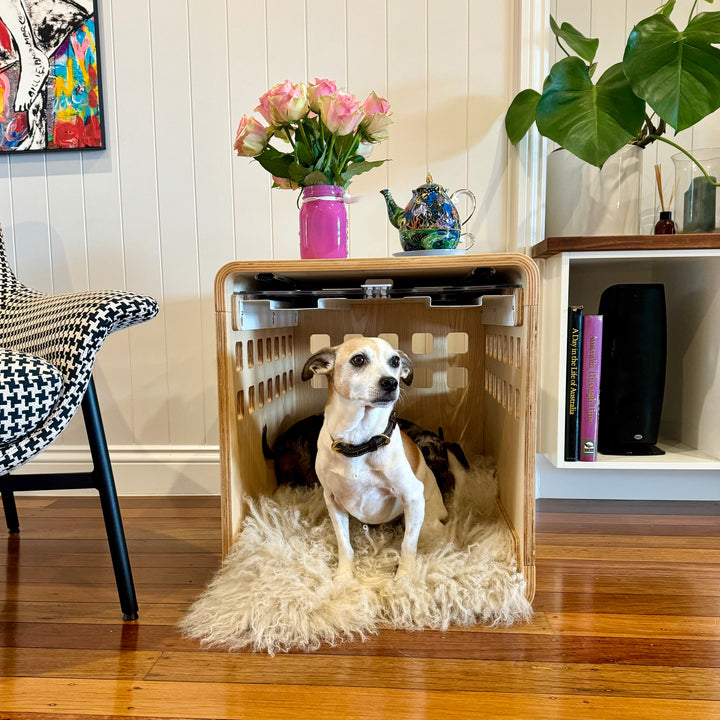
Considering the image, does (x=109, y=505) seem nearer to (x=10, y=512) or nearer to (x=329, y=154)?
(x=10, y=512)

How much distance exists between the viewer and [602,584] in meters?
1.00

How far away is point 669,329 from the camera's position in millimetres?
1522

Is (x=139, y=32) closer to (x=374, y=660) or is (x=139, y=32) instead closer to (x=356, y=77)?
(x=356, y=77)

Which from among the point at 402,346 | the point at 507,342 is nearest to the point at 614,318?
the point at 507,342

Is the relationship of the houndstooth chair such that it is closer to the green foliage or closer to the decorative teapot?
the green foliage

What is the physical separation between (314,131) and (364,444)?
61 centimetres

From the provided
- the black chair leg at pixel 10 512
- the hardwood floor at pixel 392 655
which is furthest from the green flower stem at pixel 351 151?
the black chair leg at pixel 10 512

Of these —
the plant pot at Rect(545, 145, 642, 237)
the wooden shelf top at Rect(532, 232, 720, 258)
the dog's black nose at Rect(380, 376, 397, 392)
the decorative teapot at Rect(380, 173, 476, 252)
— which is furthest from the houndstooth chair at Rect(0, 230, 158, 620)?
the plant pot at Rect(545, 145, 642, 237)

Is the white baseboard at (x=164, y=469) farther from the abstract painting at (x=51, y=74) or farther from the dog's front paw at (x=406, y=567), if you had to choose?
the abstract painting at (x=51, y=74)

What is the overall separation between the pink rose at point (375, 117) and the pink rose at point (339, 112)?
5 cm

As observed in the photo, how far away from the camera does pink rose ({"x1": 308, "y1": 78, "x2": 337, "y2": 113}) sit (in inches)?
40.2

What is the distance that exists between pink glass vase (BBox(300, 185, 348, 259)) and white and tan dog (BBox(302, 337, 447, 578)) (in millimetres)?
237

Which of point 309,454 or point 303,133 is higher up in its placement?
point 303,133

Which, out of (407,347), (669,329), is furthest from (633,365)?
(407,347)
